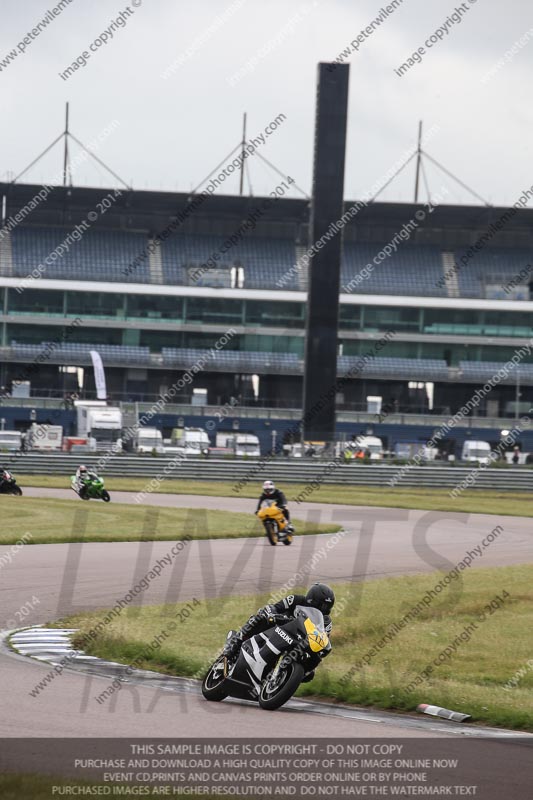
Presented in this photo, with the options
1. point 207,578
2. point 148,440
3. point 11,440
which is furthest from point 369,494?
point 207,578

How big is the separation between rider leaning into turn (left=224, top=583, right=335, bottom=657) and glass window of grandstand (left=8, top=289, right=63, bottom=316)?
7344 cm

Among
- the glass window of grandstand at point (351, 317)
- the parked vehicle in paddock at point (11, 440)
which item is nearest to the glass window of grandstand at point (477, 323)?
the glass window of grandstand at point (351, 317)

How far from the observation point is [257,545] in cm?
2559

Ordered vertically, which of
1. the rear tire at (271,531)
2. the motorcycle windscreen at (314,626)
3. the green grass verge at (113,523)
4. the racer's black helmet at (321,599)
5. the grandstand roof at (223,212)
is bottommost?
the green grass verge at (113,523)

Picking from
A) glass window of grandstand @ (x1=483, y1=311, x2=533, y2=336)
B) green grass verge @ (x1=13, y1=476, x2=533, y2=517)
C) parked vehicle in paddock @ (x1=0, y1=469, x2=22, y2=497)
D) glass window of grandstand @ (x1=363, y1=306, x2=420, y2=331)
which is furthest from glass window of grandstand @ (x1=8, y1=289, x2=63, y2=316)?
parked vehicle in paddock @ (x1=0, y1=469, x2=22, y2=497)

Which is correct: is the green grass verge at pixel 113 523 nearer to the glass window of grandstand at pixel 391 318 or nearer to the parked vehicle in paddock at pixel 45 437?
the parked vehicle in paddock at pixel 45 437

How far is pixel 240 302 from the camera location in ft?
273

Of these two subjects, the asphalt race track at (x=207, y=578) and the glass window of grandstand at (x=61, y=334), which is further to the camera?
the glass window of grandstand at (x=61, y=334)

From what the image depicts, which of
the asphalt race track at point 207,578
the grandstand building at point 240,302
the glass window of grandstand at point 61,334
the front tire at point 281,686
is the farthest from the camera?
the glass window of grandstand at point 61,334

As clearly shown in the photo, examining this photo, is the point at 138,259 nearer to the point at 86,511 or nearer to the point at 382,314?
the point at 382,314

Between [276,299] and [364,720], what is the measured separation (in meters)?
73.5

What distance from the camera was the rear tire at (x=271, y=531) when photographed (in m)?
25.8

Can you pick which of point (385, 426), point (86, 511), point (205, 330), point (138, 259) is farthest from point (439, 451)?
point (86, 511)

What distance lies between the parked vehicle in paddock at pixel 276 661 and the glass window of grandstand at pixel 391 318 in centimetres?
7469
